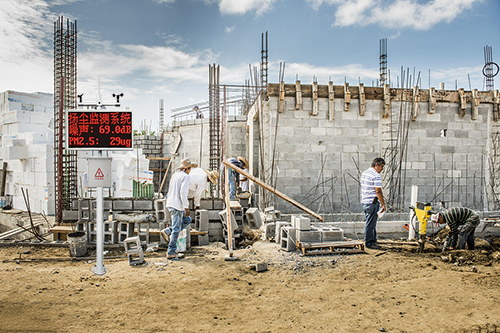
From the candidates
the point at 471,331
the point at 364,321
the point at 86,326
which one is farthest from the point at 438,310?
the point at 86,326

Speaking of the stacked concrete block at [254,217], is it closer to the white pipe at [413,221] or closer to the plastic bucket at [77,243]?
the white pipe at [413,221]

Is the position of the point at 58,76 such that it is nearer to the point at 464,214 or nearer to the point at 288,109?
the point at 288,109

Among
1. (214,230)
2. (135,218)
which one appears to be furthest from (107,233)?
(214,230)

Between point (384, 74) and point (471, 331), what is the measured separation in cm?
1538

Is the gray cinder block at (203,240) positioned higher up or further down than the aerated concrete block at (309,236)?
further down

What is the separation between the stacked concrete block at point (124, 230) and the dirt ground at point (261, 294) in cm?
118

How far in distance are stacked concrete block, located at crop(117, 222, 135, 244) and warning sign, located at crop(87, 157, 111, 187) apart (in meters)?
2.22

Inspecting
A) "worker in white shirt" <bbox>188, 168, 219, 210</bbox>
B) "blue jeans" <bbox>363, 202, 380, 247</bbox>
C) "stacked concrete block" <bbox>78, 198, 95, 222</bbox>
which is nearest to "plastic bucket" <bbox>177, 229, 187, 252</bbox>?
"worker in white shirt" <bbox>188, 168, 219, 210</bbox>

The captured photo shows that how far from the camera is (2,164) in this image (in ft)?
47.9

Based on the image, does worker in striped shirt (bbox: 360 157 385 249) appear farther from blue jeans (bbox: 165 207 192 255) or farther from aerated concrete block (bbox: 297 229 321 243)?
blue jeans (bbox: 165 207 192 255)

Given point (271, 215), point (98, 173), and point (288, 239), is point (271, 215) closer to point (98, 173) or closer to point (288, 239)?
point (288, 239)

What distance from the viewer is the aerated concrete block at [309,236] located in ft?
20.6

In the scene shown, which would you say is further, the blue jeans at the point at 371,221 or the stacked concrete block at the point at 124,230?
the stacked concrete block at the point at 124,230

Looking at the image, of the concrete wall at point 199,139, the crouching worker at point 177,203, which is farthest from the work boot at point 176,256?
the concrete wall at point 199,139
